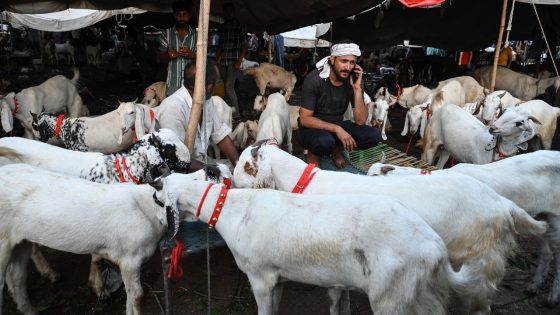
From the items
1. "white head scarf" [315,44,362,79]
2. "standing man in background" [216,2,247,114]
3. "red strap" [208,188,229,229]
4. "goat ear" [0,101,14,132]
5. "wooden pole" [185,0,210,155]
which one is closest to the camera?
"red strap" [208,188,229,229]

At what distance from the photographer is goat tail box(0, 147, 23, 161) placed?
3591 millimetres

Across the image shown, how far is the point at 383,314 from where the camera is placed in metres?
2.20

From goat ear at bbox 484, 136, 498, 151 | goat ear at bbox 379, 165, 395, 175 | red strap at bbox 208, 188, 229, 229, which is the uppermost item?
goat ear at bbox 484, 136, 498, 151

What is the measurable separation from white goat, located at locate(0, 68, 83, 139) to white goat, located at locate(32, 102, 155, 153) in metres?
0.89

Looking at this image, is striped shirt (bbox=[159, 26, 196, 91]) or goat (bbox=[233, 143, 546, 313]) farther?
striped shirt (bbox=[159, 26, 196, 91])

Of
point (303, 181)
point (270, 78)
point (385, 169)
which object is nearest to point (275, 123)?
point (385, 169)

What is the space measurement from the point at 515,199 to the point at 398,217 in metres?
1.64

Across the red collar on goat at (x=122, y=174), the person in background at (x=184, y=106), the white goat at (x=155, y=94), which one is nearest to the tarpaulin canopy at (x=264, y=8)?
the white goat at (x=155, y=94)

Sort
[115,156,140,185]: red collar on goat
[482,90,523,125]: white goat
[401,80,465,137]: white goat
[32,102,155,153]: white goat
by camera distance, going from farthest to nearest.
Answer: [401,80,465,137]: white goat
[482,90,523,125]: white goat
[32,102,155,153]: white goat
[115,156,140,185]: red collar on goat

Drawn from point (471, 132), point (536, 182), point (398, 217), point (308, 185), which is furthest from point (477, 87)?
point (398, 217)

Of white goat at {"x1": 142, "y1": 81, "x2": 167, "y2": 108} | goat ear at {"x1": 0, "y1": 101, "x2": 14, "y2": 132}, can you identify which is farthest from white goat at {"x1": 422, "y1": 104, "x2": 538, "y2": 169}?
goat ear at {"x1": 0, "y1": 101, "x2": 14, "y2": 132}

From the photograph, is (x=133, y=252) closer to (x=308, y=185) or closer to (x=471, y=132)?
(x=308, y=185)

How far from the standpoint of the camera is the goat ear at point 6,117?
19.5 feet

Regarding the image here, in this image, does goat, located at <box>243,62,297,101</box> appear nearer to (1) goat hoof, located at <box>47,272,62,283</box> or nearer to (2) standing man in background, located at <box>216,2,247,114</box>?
(2) standing man in background, located at <box>216,2,247,114</box>
